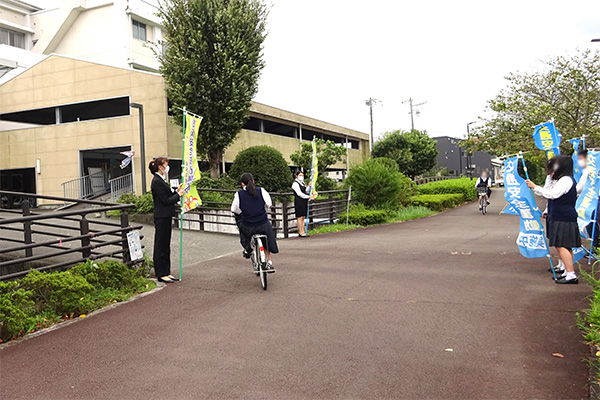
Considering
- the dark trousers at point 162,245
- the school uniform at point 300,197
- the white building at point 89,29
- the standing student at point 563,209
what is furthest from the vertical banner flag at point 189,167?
the white building at point 89,29

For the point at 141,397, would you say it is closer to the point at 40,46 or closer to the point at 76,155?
the point at 76,155

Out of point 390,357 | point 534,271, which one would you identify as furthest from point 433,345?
point 534,271

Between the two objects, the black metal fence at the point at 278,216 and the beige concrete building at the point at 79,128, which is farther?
the beige concrete building at the point at 79,128

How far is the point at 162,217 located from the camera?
23.7 feet

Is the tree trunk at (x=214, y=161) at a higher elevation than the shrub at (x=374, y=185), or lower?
higher

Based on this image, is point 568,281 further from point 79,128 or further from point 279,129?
point 279,129

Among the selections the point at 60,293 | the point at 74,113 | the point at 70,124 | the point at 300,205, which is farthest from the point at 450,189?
the point at 60,293

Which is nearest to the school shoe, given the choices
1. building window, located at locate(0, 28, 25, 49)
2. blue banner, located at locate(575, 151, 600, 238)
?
blue banner, located at locate(575, 151, 600, 238)

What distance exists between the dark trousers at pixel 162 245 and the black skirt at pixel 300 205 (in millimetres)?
6252

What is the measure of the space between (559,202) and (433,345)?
3.55m

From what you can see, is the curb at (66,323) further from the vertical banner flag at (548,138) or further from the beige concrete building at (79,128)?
the beige concrete building at (79,128)

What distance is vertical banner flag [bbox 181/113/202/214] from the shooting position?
7647mm

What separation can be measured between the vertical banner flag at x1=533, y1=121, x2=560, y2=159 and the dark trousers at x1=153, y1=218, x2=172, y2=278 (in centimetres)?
608

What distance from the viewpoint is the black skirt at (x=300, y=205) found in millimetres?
13291
